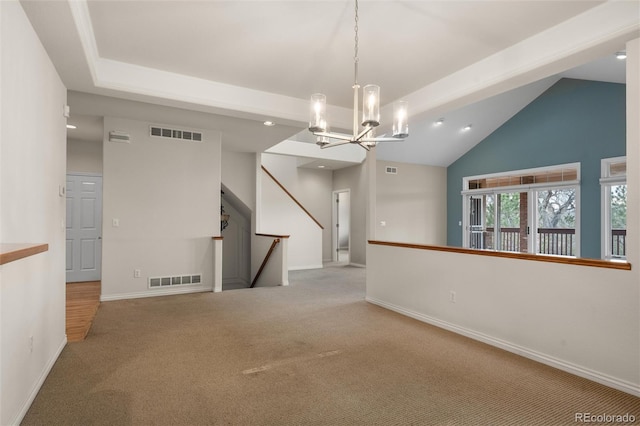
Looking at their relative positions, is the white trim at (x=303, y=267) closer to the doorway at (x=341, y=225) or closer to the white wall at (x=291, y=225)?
the white wall at (x=291, y=225)

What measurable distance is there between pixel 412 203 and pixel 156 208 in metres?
6.20

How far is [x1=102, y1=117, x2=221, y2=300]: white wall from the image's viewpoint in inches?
197

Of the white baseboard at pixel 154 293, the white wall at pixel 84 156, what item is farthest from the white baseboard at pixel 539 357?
the white wall at pixel 84 156

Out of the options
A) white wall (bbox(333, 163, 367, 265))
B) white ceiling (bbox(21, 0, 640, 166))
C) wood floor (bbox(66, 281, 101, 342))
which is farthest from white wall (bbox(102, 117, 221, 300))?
white wall (bbox(333, 163, 367, 265))

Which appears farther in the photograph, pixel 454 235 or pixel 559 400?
pixel 454 235

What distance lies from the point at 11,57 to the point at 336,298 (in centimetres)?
432

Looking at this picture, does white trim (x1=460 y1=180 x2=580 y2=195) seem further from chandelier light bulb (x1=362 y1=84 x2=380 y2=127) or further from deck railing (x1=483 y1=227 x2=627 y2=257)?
chandelier light bulb (x1=362 y1=84 x2=380 y2=127)

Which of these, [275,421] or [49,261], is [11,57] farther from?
[275,421]

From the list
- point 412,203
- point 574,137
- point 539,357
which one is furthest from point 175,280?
point 574,137

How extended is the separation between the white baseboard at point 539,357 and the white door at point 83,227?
19.0 ft

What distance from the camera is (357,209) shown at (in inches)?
356

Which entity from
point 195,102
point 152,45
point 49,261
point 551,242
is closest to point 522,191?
point 551,242

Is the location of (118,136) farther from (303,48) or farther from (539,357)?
(539,357)

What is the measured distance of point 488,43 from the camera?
10.2ft
